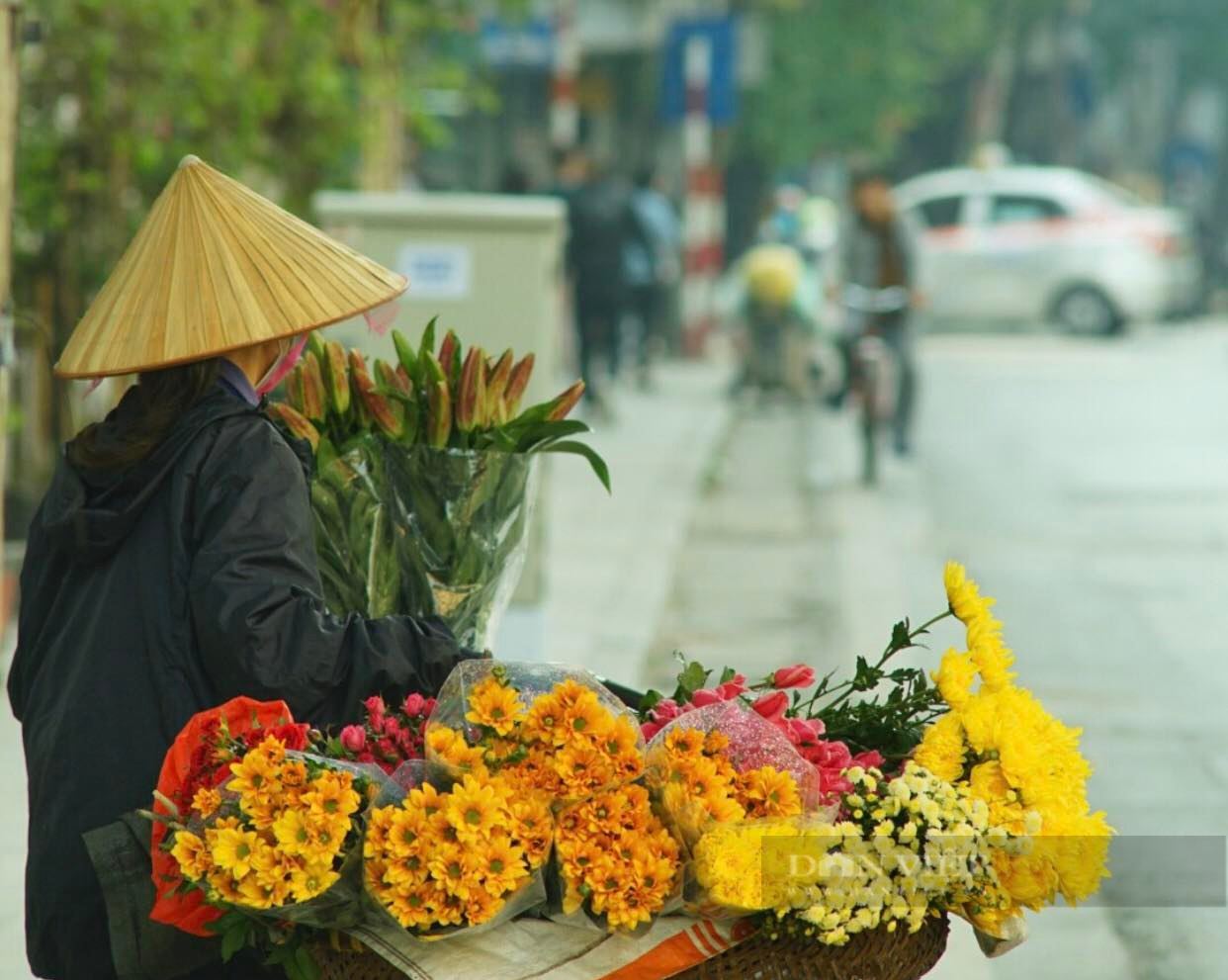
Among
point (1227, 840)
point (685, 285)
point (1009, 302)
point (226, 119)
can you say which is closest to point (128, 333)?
point (1227, 840)

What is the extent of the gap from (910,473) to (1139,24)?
35592 mm

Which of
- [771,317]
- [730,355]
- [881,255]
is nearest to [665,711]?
[881,255]

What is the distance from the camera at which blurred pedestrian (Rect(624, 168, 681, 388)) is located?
17.2 metres

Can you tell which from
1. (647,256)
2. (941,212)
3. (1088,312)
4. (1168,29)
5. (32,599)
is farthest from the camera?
(1168,29)

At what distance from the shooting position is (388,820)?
252cm

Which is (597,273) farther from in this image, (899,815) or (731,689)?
(899,815)

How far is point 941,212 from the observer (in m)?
25.7

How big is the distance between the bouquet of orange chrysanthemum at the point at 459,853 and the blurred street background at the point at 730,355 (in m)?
2.13

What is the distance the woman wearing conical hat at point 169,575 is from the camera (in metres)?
2.85

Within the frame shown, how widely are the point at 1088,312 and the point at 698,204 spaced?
6.31m

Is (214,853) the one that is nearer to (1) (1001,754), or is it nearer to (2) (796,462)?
(1) (1001,754)

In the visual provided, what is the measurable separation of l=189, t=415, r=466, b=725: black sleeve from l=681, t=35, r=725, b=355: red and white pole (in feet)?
57.3

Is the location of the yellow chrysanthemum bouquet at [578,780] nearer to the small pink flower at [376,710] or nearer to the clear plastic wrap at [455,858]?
the clear plastic wrap at [455,858]

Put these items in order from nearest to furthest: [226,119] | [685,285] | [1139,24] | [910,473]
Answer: [226,119] < [910,473] < [685,285] < [1139,24]
